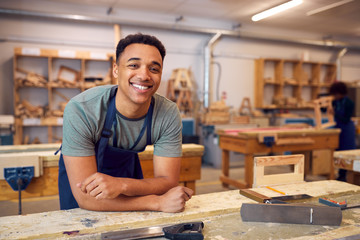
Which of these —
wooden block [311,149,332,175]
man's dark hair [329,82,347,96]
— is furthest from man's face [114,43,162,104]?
man's dark hair [329,82,347,96]

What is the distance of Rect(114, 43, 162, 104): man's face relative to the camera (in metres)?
1.49

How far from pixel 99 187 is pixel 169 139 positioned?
0.49 metres

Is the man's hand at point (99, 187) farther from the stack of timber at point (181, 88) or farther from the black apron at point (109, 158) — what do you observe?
the stack of timber at point (181, 88)

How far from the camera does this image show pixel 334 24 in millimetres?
7512

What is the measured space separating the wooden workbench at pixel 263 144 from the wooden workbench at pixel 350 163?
1.51 meters

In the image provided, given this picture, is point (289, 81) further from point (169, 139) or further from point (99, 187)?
point (99, 187)

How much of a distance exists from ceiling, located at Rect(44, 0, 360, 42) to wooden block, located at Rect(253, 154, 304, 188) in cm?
355

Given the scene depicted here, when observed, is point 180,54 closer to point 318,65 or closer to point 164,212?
point 318,65

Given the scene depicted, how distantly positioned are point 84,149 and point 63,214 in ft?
0.99

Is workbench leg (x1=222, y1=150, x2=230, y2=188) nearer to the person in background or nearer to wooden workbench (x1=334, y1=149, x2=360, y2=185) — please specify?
the person in background

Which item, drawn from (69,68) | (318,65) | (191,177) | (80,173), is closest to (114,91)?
(80,173)

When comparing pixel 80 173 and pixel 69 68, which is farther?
pixel 69 68

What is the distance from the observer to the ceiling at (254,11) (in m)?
5.77

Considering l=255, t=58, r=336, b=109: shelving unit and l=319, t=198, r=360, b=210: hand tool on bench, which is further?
l=255, t=58, r=336, b=109: shelving unit
